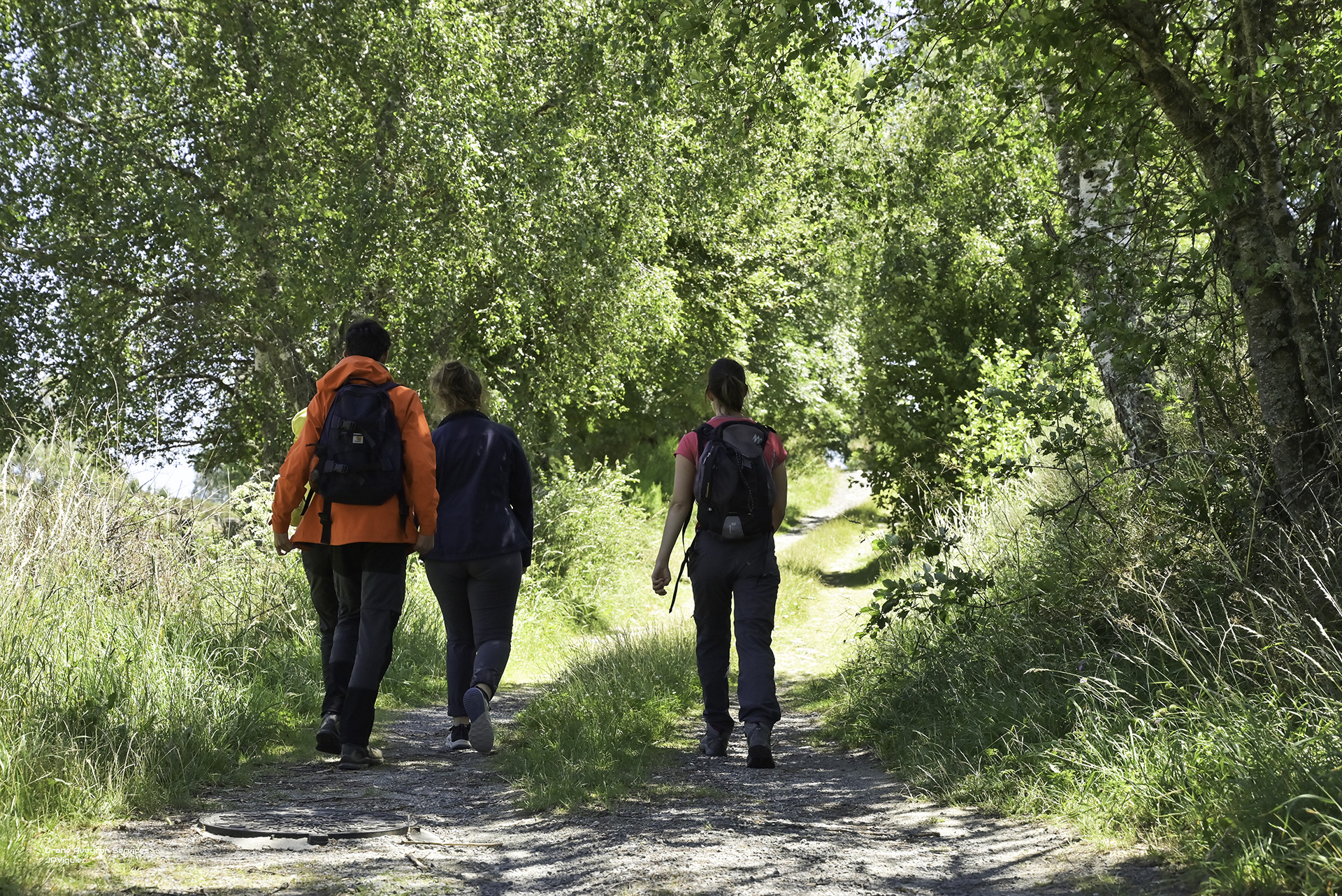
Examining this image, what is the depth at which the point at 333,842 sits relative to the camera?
4.14 metres

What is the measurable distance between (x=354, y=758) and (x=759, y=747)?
6.94 ft

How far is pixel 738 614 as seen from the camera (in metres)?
6.12

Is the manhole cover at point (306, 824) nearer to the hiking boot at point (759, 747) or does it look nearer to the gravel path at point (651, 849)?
the gravel path at point (651, 849)

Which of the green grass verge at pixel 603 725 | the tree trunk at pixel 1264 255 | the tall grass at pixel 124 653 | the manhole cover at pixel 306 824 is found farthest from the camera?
the tree trunk at pixel 1264 255

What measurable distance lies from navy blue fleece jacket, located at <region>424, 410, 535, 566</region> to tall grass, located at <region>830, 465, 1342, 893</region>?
96.6 inches

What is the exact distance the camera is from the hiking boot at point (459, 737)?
20.5ft

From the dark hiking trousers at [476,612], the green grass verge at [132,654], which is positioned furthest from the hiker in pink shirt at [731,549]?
the green grass verge at [132,654]

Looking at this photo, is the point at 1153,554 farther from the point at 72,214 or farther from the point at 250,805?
the point at 72,214

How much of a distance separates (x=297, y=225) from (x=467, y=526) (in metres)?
7.29

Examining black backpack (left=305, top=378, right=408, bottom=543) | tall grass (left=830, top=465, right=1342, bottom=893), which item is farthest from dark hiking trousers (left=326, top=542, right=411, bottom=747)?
tall grass (left=830, top=465, right=1342, bottom=893)

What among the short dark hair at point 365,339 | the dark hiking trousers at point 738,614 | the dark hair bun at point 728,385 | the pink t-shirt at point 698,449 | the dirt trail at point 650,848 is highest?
the short dark hair at point 365,339

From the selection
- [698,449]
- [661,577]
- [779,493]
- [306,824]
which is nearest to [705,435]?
[698,449]

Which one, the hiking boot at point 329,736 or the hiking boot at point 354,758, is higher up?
the hiking boot at point 329,736

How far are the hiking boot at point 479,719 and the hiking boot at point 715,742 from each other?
1.18 meters
